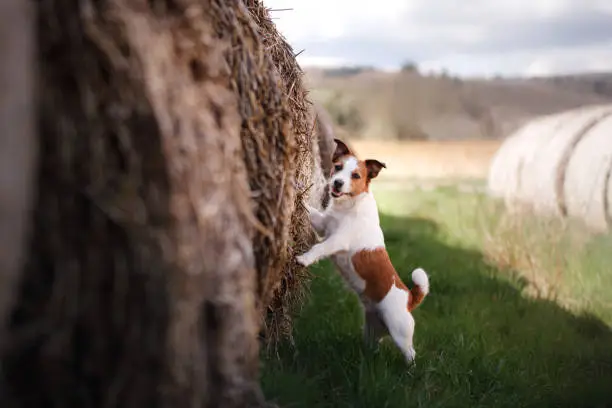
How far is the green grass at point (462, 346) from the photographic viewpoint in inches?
122

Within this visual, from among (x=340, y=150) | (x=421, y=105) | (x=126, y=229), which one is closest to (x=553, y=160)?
(x=421, y=105)

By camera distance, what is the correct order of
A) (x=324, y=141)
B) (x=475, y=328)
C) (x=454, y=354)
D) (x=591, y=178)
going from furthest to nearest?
(x=591, y=178) < (x=324, y=141) < (x=475, y=328) < (x=454, y=354)

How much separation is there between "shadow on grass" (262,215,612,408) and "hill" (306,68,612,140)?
378 centimetres

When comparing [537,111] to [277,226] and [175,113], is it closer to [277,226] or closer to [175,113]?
[277,226]

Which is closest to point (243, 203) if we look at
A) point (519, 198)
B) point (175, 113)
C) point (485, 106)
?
point (175, 113)

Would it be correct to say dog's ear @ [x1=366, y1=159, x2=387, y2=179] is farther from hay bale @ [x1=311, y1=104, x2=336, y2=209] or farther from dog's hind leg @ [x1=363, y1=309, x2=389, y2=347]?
hay bale @ [x1=311, y1=104, x2=336, y2=209]

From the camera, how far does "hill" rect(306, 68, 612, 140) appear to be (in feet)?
29.2

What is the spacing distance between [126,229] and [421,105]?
7584 mm

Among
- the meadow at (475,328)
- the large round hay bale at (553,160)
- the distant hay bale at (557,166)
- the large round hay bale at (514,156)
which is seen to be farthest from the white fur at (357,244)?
the large round hay bale at (514,156)

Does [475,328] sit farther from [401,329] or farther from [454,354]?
[401,329]

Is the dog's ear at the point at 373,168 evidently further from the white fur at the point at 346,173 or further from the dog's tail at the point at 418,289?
the dog's tail at the point at 418,289

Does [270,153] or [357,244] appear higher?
[270,153]

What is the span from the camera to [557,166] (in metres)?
6.64

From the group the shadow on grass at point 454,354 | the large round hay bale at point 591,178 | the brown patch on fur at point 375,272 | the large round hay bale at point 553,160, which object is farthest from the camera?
the large round hay bale at point 553,160
